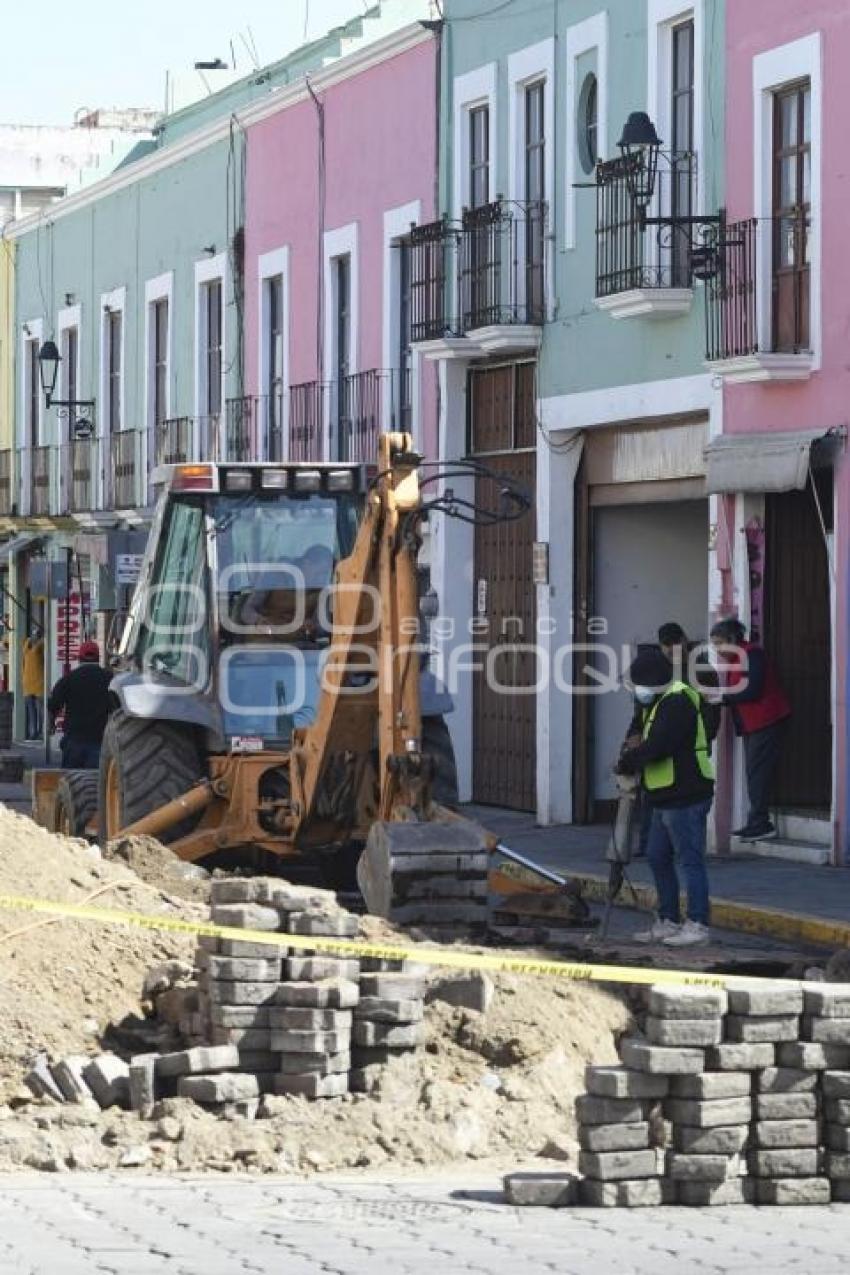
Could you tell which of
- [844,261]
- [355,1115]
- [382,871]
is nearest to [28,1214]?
[355,1115]

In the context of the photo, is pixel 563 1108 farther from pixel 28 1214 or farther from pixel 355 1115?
pixel 28 1214

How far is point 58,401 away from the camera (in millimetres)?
41750

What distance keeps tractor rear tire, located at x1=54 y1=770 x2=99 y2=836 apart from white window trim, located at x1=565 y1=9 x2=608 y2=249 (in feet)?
23.5

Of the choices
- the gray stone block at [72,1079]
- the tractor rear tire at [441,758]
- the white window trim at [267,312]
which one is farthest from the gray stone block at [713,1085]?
the white window trim at [267,312]

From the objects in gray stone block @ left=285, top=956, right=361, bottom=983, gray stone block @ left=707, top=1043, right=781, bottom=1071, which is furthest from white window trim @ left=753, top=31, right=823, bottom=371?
gray stone block @ left=707, top=1043, right=781, bottom=1071

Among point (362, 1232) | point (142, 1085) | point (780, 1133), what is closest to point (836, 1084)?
point (780, 1133)

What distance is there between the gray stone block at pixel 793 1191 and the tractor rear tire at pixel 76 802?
10469mm

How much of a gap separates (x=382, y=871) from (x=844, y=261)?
7.60 m

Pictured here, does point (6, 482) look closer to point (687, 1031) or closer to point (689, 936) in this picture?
point (689, 936)

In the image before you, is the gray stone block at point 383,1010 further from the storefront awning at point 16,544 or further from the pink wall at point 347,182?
the storefront awning at point 16,544

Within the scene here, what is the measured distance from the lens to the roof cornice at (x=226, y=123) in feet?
95.8

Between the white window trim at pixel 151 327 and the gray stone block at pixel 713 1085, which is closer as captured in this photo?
the gray stone block at pixel 713 1085

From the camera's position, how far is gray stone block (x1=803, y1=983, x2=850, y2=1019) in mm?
9523

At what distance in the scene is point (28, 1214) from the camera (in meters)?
9.11
